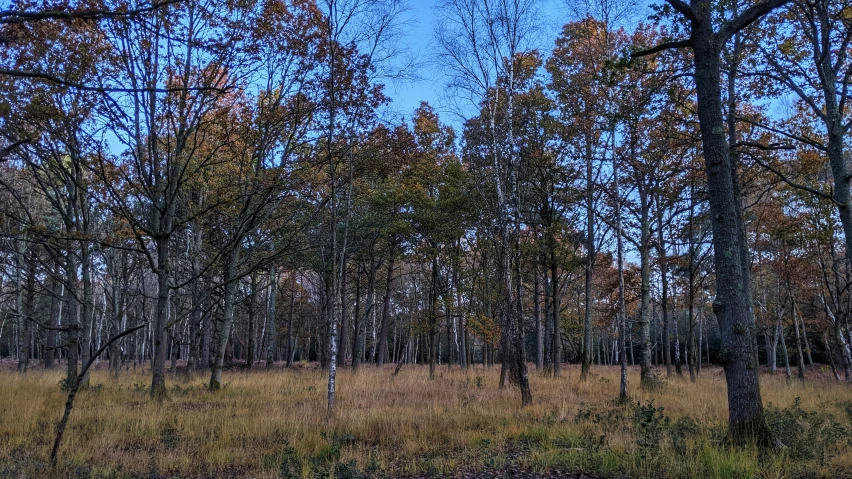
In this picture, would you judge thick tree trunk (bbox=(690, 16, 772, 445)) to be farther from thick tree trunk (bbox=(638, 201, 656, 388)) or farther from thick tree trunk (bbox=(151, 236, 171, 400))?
thick tree trunk (bbox=(151, 236, 171, 400))

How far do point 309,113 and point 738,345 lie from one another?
9483 mm

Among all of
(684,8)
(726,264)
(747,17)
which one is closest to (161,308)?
(726,264)

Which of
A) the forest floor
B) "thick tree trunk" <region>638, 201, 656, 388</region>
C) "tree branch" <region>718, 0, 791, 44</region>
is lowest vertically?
the forest floor

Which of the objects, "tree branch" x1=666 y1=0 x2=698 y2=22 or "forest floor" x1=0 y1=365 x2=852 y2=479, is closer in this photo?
"forest floor" x1=0 y1=365 x2=852 y2=479

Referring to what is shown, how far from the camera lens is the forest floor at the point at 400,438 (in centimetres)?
472

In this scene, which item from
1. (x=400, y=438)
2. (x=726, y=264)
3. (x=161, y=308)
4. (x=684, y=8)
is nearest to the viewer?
(x=726, y=264)

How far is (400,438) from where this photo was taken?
6.57 metres

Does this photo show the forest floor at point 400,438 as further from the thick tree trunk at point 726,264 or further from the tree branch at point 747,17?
the tree branch at point 747,17

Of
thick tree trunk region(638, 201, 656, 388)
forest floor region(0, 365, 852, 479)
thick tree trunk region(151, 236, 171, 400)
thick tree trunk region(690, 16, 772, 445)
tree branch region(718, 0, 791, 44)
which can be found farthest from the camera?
thick tree trunk region(638, 201, 656, 388)

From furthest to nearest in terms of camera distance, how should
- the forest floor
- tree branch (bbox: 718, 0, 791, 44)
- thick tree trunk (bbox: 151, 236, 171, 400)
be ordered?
thick tree trunk (bbox: 151, 236, 171, 400)
tree branch (bbox: 718, 0, 791, 44)
the forest floor

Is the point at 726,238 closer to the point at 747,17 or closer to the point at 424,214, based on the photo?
the point at 747,17

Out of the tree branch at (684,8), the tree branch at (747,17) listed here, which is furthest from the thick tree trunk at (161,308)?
the tree branch at (747,17)

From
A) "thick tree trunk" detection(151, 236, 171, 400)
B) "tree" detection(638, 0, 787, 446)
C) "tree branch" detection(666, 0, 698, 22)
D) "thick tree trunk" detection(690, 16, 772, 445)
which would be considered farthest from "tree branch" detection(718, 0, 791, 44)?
"thick tree trunk" detection(151, 236, 171, 400)

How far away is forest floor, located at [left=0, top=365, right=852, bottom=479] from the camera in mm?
4723
